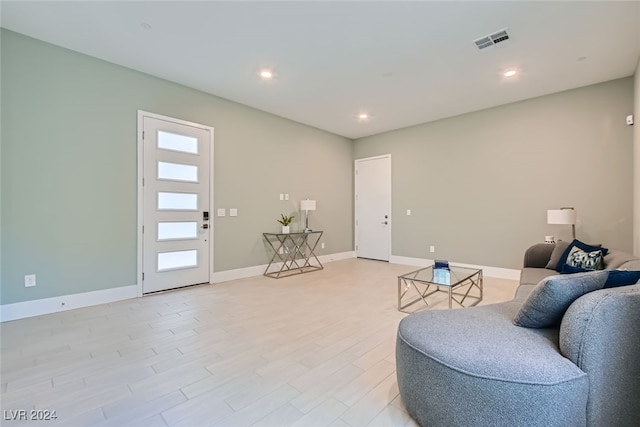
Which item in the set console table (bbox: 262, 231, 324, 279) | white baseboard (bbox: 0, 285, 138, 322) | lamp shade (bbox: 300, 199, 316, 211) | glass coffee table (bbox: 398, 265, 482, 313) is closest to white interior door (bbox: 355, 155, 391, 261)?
console table (bbox: 262, 231, 324, 279)

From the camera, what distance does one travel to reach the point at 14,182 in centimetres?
292

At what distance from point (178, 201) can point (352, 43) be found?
3.07 metres

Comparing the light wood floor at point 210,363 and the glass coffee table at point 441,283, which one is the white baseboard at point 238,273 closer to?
the light wood floor at point 210,363

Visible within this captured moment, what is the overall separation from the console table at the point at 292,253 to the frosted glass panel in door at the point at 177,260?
4.09 ft

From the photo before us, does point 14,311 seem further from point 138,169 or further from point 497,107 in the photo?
point 497,107

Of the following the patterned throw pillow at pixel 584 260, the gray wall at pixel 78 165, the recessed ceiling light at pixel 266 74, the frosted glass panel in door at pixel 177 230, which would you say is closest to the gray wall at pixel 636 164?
the patterned throw pillow at pixel 584 260

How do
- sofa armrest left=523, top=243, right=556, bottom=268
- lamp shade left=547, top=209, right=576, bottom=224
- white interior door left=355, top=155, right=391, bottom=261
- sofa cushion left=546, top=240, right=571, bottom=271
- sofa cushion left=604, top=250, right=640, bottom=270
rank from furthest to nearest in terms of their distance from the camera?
white interior door left=355, top=155, right=391, bottom=261 < lamp shade left=547, top=209, right=576, bottom=224 < sofa armrest left=523, top=243, right=556, bottom=268 < sofa cushion left=546, top=240, right=571, bottom=271 < sofa cushion left=604, top=250, right=640, bottom=270

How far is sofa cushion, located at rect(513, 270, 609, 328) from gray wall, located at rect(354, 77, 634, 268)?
3443mm

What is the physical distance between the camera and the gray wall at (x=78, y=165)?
292 cm

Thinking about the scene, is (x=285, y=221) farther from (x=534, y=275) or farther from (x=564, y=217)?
(x=564, y=217)

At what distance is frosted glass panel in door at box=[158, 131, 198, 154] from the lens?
396 centimetres

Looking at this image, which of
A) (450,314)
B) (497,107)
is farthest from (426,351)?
(497,107)

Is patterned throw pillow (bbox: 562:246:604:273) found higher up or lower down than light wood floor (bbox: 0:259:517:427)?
higher up

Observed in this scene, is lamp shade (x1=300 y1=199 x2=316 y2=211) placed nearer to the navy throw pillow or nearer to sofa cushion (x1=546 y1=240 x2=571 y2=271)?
sofa cushion (x1=546 y1=240 x2=571 y2=271)
